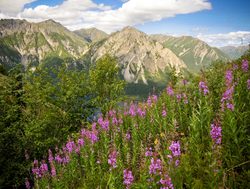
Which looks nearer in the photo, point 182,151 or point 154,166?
point 154,166

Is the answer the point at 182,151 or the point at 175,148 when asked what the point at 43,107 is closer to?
the point at 182,151

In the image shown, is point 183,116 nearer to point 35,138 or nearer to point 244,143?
point 244,143

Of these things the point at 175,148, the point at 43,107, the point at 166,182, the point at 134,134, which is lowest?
the point at 43,107

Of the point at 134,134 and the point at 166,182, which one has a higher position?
the point at 166,182

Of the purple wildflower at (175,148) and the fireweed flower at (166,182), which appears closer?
the fireweed flower at (166,182)

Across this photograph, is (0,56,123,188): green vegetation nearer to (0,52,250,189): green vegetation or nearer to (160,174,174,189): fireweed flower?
(0,52,250,189): green vegetation

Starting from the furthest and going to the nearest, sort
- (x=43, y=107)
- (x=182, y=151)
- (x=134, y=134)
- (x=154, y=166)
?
(x=43, y=107)
(x=134, y=134)
(x=182, y=151)
(x=154, y=166)

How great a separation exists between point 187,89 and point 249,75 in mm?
2867

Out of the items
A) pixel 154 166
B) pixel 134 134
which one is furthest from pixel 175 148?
pixel 134 134

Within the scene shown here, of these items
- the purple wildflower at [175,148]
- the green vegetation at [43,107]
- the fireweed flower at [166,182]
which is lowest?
the green vegetation at [43,107]

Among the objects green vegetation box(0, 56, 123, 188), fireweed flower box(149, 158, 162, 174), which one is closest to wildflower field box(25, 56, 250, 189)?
fireweed flower box(149, 158, 162, 174)

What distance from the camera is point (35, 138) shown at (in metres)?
19.2

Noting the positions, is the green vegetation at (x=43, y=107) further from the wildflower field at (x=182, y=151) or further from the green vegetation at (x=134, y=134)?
the wildflower field at (x=182, y=151)

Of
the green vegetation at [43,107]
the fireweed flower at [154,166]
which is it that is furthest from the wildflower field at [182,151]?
the green vegetation at [43,107]
